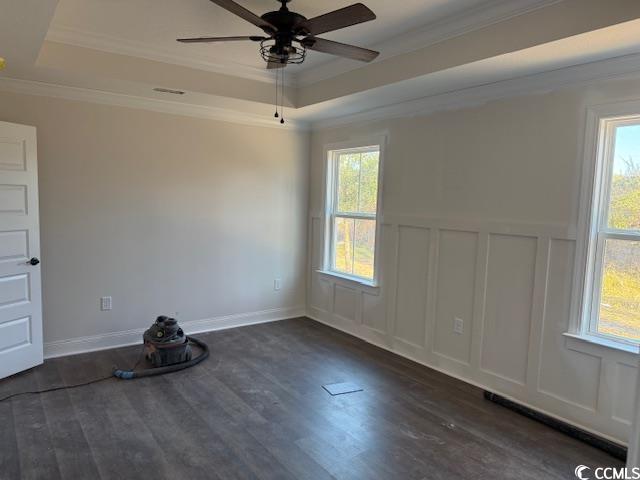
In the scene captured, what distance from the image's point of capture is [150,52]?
11.8 feet

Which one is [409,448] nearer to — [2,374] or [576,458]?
[576,458]

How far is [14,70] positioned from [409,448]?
154 inches

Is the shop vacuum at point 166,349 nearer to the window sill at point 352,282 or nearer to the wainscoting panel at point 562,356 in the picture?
the window sill at point 352,282

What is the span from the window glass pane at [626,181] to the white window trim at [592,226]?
0.14 feet

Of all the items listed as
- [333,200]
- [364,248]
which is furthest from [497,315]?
[333,200]

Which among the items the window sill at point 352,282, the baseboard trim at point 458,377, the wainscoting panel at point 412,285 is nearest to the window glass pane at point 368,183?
the wainscoting panel at point 412,285

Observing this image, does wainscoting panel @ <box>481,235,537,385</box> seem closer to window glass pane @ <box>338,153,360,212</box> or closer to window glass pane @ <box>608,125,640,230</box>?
window glass pane @ <box>608,125,640,230</box>

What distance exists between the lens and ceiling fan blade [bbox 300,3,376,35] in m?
2.11

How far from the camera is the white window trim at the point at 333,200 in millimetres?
4434

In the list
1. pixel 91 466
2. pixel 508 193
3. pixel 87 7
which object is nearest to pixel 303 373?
pixel 91 466

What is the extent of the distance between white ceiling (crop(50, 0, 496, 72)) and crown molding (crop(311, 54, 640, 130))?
74 centimetres

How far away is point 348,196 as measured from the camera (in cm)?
500

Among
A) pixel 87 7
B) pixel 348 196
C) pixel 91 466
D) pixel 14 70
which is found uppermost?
pixel 87 7

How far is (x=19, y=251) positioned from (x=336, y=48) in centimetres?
298
